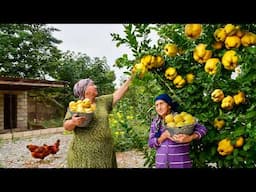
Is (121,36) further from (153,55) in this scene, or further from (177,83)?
(177,83)

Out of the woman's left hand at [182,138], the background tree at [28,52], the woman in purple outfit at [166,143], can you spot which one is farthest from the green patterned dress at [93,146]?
the background tree at [28,52]

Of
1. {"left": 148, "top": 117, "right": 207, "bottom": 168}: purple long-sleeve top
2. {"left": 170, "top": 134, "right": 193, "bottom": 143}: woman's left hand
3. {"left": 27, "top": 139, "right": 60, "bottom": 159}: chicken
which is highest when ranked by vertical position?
{"left": 170, "top": 134, "right": 193, "bottom": 143}: woman's left hand

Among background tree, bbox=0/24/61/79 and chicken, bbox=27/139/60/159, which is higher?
background tree, bbox=0/24/61/79

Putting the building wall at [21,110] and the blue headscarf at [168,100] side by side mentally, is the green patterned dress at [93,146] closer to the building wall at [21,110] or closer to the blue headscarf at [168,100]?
the blue headscarf at [168,100]

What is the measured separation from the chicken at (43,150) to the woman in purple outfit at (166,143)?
4.01 ft

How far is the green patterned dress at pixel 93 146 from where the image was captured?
1706 mm

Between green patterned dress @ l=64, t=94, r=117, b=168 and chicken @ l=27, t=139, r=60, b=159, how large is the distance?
94 cm

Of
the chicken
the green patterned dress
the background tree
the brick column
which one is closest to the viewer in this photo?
the green patterned dress

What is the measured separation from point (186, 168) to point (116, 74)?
3.25 feet

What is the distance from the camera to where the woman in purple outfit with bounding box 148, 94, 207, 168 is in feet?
4.99

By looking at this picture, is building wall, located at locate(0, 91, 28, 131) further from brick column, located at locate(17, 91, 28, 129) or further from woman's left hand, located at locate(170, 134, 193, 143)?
woman's left hand, located at locate(170, 134, 193, 143)

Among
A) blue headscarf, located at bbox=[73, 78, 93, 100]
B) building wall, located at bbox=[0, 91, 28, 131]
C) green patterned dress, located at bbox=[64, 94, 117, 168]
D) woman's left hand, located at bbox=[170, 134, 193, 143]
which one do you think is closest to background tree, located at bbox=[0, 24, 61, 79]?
building wall, located at bbox=[0, 91, 28, 131]

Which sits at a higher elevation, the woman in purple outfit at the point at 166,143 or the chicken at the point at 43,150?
the woman in purple outfit at the point at 166,143
